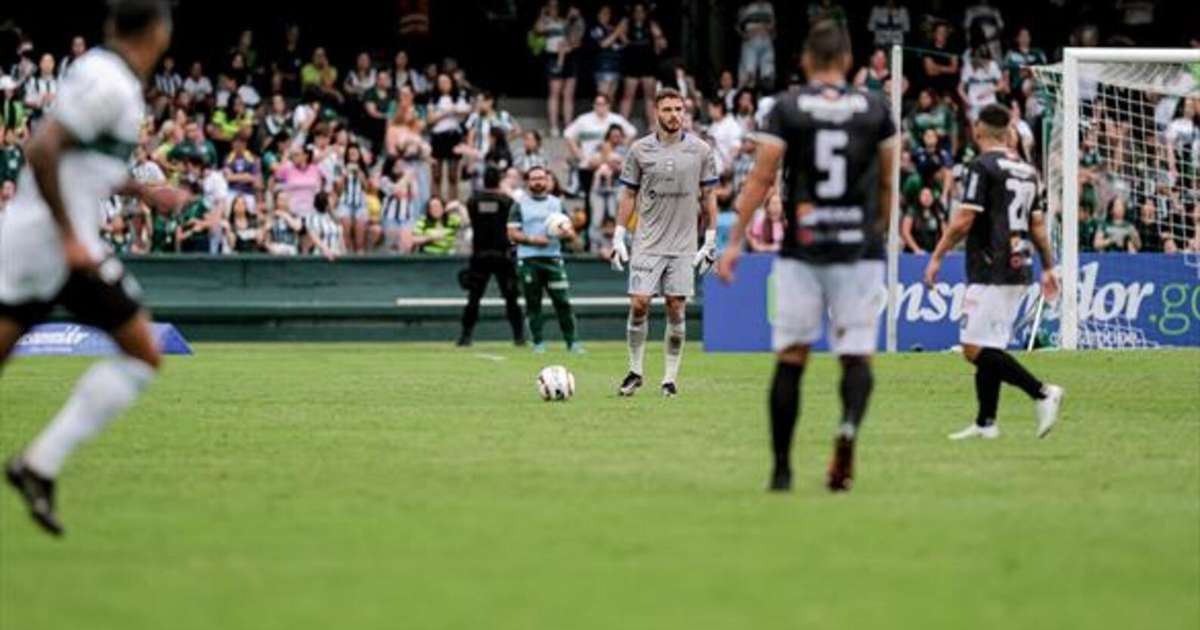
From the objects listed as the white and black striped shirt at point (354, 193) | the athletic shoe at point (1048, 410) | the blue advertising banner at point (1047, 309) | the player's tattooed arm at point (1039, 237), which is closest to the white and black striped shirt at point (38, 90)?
the white and black striped shirt at point (354, 193)

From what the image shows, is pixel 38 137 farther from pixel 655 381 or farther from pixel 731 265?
pixel 655 381

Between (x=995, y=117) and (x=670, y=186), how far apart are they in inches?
190

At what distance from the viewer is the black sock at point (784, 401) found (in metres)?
12.0

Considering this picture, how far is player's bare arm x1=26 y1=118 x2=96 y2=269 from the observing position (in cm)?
1020

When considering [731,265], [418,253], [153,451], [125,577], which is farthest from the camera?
[418,253]

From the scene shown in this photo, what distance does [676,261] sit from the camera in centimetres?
2025

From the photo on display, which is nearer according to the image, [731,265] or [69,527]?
[69,527]

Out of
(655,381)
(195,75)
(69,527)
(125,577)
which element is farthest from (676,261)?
(195,75)

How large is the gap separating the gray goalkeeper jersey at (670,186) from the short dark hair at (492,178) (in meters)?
11.8

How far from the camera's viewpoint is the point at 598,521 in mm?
11148

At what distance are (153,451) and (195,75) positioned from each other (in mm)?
22375

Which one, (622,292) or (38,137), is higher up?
(38,137)

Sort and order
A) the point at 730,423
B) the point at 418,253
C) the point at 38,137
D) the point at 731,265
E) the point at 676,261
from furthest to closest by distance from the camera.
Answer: the point at 418,253 → the point at 676,261 → the point at 730,423 → the point at 731,265 → the point at 38,137

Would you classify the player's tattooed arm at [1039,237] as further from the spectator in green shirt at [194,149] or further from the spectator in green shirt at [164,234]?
the spectator in green shirt at [164,234]
